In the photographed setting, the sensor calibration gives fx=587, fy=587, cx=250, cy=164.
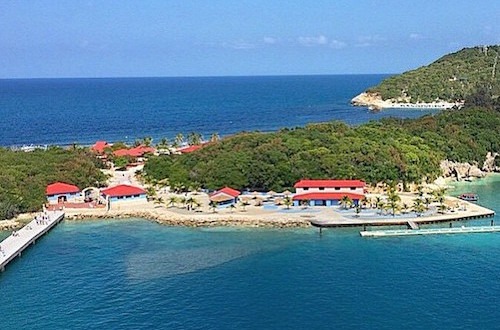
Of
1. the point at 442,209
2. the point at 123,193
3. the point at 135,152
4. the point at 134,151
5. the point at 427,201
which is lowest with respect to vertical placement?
the point at 442,209

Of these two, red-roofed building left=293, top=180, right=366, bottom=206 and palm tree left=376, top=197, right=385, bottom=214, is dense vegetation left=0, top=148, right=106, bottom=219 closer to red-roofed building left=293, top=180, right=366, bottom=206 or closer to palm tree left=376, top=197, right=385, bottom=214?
red-roofed building left=293, top=180, right=366, bottom=206

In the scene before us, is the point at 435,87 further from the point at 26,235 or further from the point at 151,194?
the point at 26,235

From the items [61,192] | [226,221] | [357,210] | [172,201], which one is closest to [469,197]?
[357,210]

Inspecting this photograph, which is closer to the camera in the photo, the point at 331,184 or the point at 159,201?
the point at 331,184

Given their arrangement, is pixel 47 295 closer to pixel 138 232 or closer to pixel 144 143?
pixel 138 232

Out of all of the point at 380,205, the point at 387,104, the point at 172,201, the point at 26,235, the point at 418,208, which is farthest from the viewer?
the point at 387,104

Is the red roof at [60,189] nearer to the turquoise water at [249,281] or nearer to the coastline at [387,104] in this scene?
the turquoise water at [249,281]

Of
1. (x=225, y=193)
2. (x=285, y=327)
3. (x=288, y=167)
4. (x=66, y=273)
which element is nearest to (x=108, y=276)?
(x=66, y=273)

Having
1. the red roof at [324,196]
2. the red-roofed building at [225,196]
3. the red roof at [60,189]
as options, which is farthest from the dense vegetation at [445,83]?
the red roof at [60,189]
